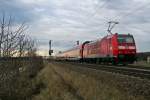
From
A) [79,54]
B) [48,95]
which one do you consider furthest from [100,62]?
[48,95]

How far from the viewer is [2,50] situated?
14.1 m

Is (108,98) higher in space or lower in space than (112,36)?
lower

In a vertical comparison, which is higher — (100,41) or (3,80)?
(100,41)

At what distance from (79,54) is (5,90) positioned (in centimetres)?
5658

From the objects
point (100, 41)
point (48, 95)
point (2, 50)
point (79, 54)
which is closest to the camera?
point (2, 50)

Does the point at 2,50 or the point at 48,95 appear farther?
the point at 48,95

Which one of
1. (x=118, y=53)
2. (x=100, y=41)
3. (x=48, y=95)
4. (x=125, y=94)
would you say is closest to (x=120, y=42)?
(x=118, y=53)

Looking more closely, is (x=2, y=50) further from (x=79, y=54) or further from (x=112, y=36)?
(x=79, y=54)

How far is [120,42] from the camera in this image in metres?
42.9

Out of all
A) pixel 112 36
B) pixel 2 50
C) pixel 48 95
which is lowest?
pixel 48 95

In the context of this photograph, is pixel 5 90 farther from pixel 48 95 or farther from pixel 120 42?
pixel 120 42

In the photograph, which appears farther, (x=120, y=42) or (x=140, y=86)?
(x=120, y=42)

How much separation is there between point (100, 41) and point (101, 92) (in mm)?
35288

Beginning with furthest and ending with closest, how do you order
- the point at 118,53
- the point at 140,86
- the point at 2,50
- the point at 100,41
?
1. the point at 100,41
2. the point at 118,53
3. the point at 140,86
4. the point at 2,50
